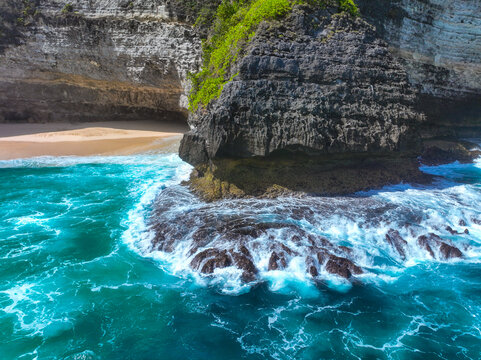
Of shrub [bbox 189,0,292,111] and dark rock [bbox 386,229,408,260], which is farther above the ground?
shrub [bbox 189,0,292,111]

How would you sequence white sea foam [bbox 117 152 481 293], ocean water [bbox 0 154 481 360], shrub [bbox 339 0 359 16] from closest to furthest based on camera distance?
ocean water [bbox 0 154 481 360] → white sea foam [bbox 117 152 481 293] → shrub [bbox 339 0 359 16]

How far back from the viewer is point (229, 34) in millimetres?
13391

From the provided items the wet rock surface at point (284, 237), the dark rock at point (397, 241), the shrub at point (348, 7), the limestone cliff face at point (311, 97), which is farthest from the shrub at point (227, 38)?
the dark rock at point (397, 241)

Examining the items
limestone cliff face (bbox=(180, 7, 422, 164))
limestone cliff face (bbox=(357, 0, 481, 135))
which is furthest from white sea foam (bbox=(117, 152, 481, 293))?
limestone cliff face (bbox=(357, 0, 481, 135))

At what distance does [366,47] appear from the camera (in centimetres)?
1184

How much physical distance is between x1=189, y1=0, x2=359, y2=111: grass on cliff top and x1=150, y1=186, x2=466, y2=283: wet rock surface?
175 inches

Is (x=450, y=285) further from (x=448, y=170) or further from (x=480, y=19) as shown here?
(x=480, y=19)

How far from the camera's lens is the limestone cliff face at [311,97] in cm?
1081

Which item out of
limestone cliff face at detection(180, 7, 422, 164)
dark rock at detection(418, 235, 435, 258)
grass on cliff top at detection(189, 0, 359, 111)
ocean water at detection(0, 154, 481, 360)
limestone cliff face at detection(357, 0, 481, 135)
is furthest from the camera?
limestone cliff face at detection(357, 0, 481, 135)

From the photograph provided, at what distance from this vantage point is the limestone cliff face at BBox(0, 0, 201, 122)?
18641 millimetres

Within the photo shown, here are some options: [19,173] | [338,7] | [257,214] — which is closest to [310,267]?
[257,214]

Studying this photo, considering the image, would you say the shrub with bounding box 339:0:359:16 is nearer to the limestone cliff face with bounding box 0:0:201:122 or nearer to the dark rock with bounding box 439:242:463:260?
the limestone cliff face with bounding box 0:0:201:122

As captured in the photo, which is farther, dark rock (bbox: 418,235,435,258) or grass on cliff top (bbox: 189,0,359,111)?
grass on cliff top (bbox: 189,0,359,111)

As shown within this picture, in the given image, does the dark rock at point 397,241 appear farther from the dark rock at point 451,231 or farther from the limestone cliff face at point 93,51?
the limestone cliff face at point 93,51
